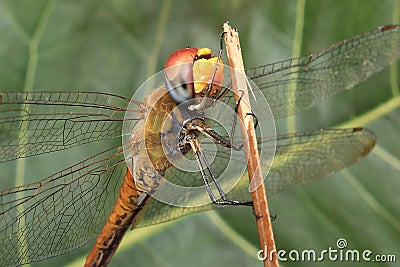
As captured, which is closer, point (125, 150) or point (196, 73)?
point (196, 73)

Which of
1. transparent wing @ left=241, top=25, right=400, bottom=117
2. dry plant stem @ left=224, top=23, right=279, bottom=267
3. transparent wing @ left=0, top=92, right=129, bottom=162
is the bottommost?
dry plant stem @ left=224, top=23, right=279, bottom=267

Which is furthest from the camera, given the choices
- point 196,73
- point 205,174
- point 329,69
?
point 329,69

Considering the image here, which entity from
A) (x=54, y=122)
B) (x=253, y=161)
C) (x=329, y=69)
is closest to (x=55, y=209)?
(x=54, y=122)

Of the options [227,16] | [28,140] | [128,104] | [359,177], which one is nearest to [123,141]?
[128,104]

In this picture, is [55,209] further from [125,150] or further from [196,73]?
[196,73]

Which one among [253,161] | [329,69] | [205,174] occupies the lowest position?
[253,161]

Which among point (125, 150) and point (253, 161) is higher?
point (125, 150)

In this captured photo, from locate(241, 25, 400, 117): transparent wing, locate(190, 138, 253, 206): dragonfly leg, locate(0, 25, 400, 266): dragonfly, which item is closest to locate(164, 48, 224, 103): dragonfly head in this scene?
locate(0, 25, 400, 266): dragonfly

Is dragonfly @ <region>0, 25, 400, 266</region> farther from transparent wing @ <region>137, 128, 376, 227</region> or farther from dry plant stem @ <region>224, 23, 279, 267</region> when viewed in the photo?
dry plant stem @ <region>224, 23, 279, 267</region>

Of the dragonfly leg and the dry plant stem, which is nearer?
the dry plant stem

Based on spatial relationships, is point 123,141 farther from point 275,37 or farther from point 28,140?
point 275,37
